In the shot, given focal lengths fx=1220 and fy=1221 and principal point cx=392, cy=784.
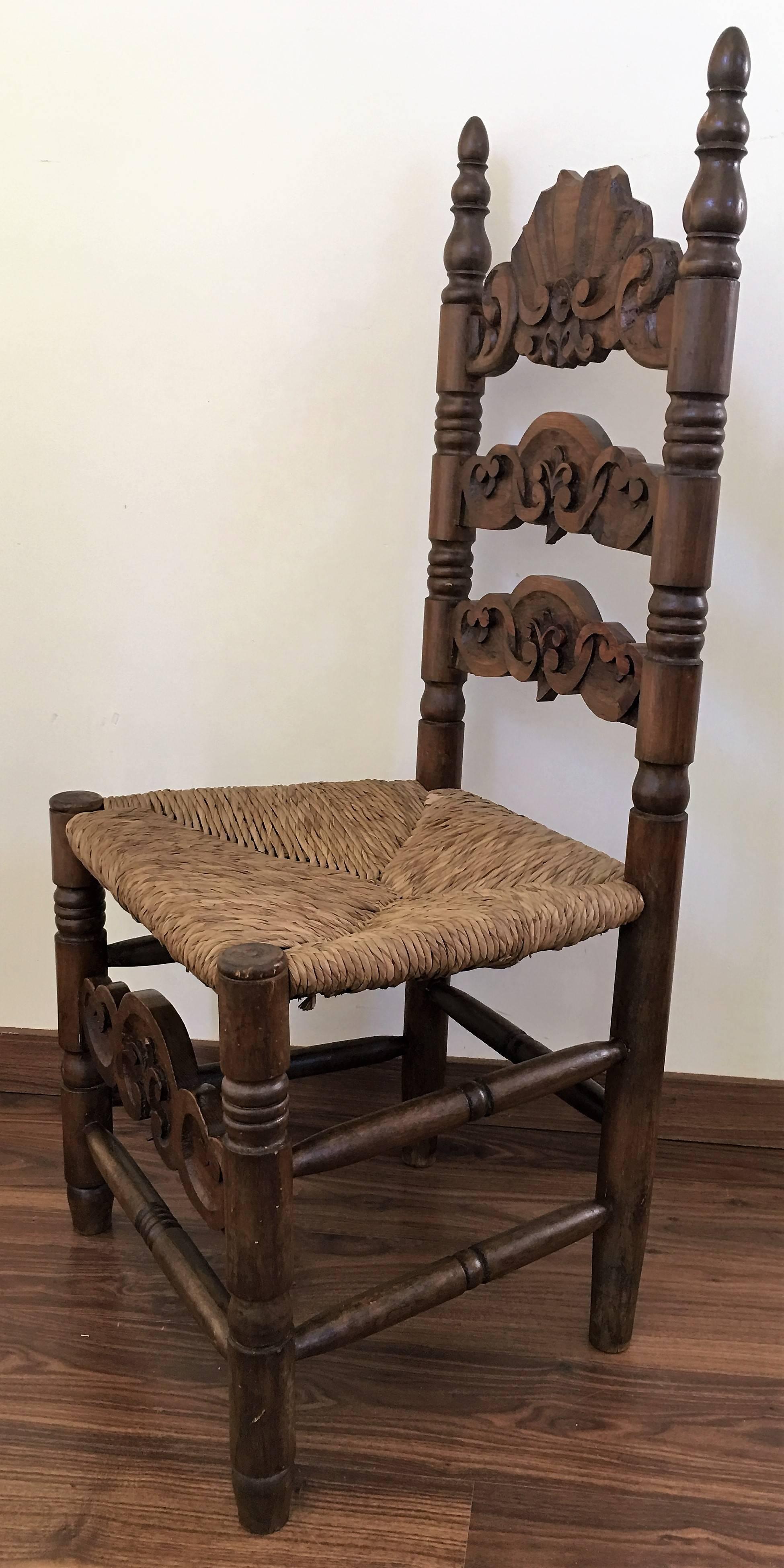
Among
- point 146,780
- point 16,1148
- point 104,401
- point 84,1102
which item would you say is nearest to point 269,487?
point 104,401

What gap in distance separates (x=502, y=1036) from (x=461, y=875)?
199mm

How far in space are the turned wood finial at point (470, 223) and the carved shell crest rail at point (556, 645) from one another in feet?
0.87

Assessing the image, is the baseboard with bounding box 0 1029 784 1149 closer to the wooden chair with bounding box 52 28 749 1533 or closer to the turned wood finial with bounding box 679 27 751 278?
the wooden chair with bounding box 52 28 749 1533

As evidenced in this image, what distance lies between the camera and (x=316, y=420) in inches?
46.2

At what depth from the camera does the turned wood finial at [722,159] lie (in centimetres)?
76

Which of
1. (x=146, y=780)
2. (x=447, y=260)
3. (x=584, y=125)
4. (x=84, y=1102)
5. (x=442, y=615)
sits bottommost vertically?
(x=84, y=1102)

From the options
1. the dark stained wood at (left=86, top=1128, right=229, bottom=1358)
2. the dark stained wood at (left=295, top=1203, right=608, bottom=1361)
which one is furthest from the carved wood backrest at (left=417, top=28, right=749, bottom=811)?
the dark stained wood at (left=86, top=1128, right=229, bottom=1358)

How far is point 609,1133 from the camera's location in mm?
932

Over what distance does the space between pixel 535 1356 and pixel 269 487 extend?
0.81 meters

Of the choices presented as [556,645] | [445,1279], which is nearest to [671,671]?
[556,645]

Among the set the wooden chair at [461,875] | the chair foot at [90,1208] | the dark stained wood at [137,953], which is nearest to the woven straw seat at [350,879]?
the wooden chair at [461,875]

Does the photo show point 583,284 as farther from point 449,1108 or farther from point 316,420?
point 449,1108

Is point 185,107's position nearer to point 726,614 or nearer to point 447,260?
point 447,260

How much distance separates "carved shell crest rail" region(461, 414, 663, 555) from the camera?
34.1 inches
